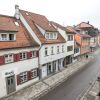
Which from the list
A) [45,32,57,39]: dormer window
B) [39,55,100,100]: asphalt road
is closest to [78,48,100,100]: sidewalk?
[39,55,100,100]: asphalt road

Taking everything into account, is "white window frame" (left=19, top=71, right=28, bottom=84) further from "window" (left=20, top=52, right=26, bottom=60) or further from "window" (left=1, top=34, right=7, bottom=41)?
A: "window" (left=1, top=34, right=7, bottom=41)

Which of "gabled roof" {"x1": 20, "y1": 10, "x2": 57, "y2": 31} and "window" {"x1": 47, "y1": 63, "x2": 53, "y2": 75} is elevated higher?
"gabled roof" {"x1": 20, "y1": 10, "x2": 57, "y2": 31}

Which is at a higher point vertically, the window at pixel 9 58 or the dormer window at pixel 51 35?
the dormer window at pixel 51 35

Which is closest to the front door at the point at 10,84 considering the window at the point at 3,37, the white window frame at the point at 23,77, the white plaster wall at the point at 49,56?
the white window frame at the point at 23,77

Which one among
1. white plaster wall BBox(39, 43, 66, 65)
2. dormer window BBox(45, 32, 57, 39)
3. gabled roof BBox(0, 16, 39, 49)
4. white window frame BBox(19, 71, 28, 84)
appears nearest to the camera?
gabled roof BBox(0, 16, 39, 49)

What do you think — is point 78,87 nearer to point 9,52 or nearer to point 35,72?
point 35,72

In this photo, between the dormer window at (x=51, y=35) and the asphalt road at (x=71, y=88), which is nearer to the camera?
the asphalt road at (x=71, y=88)

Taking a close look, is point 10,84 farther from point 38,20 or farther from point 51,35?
point 38,20

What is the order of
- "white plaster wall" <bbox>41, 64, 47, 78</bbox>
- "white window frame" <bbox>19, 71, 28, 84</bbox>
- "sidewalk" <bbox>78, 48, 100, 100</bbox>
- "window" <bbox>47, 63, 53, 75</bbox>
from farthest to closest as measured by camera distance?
"window" <bbox>47, 63, 53, 75</bbox> → "white plaster wall" <bbox>41, 64, 47, 78</bbox> → "white window frame" <bbox>19, 71, 28, 84</bbox> → "sidewalk" <bbox>78, 48, 100, 100</bbox>

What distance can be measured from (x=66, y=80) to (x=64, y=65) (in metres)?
10.5

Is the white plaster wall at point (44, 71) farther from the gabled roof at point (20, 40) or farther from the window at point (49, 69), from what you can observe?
the gabled roof at point (20, 40)

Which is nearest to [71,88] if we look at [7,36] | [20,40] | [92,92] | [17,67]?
[92,92]

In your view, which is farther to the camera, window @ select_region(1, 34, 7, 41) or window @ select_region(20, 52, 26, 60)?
window @ select_region(20, 52, 26, 60)

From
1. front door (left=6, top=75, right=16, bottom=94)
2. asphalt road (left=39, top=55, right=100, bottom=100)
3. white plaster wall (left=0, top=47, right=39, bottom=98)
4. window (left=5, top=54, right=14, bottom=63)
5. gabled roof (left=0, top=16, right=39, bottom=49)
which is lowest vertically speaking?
asphalt road (left=39, top=55, right=100, bottom=100)
